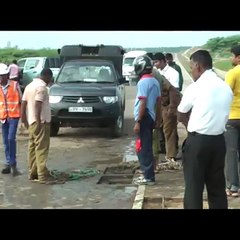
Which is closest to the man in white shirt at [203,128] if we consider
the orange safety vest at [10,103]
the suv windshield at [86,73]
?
the orange safety vest at [10,103]

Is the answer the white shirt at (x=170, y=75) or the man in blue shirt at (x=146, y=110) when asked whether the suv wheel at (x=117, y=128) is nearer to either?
the white shirt at (x=170, y=75)

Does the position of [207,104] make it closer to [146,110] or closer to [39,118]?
[146,110]

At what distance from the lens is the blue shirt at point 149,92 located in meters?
7.73

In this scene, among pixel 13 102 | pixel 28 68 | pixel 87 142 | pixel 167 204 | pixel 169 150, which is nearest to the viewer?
pixel 167 204

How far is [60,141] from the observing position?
1241 cm

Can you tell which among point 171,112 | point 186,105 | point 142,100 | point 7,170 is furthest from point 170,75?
point 186,105

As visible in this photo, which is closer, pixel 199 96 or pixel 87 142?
pixel 199 96

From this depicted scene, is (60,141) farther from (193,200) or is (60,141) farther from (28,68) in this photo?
(28,68)

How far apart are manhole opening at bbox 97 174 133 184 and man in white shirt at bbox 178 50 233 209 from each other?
10.3 feet

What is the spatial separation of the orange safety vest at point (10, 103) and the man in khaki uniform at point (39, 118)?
44 cm

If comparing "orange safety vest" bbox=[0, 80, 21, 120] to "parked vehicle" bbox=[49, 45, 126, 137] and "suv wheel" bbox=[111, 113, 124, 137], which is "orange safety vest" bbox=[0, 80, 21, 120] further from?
"suv wheel" bbox=[111, 113, 124, 137]

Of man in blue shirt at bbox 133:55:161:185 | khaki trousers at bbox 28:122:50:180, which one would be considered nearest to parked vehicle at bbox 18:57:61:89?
khaki trousers at bbox 28:122:50:180
